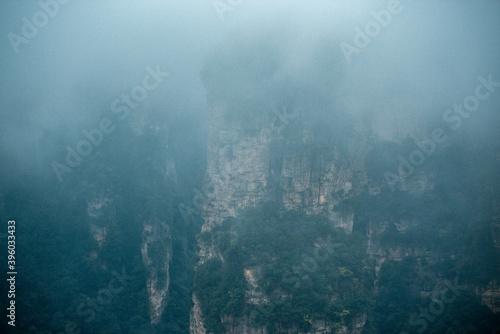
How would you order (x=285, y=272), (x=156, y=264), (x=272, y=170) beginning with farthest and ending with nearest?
(x=156, y=264) < (x=272, y=170) < (x=285, y=272)

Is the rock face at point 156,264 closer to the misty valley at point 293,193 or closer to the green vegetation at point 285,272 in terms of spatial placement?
the misty valley at point 293,193

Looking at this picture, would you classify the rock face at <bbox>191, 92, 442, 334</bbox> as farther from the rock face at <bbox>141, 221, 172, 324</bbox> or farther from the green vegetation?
the rock face at <bbox>141, 221, 172, 324</bbox>

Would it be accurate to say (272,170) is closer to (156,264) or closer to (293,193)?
(293,193)

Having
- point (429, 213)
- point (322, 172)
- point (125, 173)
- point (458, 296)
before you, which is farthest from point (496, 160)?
point (125, 173)

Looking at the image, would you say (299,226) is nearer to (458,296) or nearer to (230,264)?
(230,264)

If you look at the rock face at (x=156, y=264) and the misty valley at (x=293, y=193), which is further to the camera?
the rock face at (x=156, y=264)

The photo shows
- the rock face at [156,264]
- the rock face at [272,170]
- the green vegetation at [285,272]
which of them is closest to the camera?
the green vegetation at [285,272]

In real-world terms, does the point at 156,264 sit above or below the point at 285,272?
above

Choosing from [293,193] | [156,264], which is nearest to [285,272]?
[293,193]

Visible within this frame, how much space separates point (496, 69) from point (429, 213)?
10.7 metres

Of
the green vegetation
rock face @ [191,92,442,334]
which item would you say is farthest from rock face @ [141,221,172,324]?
the green vegetation

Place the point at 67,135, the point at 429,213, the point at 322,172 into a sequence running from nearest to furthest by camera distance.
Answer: the point at 322,172 → the point at 429,213 → the point at 67,135

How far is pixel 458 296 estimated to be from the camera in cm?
2503

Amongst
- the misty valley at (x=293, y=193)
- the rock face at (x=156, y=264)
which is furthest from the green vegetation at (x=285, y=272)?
the rock face at (x=156, y=264)
